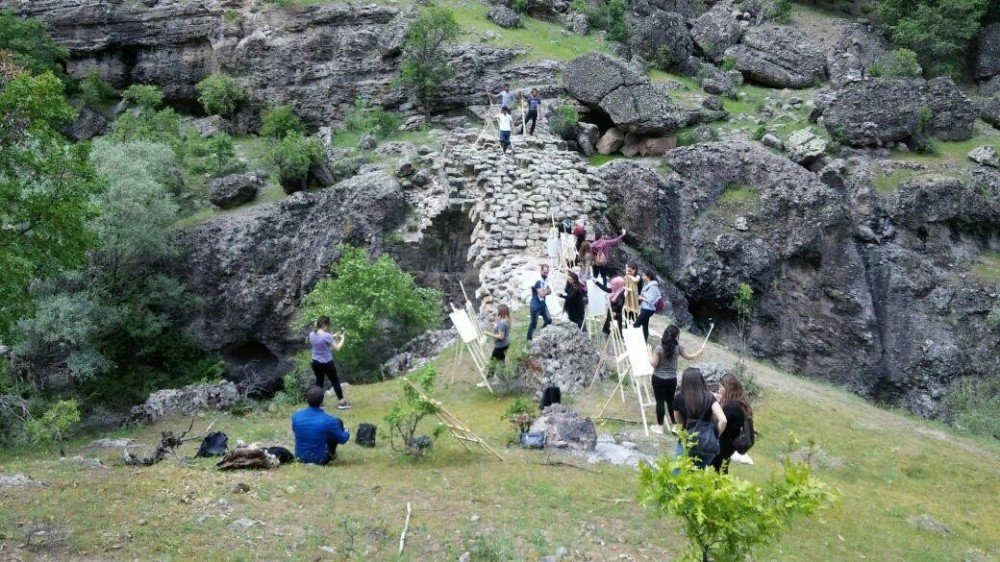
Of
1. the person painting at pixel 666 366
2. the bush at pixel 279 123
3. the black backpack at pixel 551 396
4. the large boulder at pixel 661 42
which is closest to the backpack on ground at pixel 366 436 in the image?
the black backpack at pixel 551 396

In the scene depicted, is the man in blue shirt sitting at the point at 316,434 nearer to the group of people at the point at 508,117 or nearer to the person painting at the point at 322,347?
the person painting at the point at 322,347

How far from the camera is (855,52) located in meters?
35.8

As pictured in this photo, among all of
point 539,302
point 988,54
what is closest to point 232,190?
point 539,302

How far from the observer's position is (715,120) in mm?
30641

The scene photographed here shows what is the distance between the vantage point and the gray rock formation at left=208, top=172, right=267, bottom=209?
28.0m

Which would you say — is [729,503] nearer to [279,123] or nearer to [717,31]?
[279,123]

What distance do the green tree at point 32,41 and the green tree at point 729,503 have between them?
35.1 m

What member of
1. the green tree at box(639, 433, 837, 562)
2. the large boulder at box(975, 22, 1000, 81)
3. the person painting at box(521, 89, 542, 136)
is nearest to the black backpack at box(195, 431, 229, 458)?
the green tree at box(639, 433, 837, 562)

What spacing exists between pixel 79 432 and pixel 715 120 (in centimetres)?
2550

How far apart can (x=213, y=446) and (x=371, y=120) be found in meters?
22.6

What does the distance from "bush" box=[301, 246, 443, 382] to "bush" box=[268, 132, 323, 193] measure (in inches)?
328

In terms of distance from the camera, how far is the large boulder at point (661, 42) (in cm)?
3584

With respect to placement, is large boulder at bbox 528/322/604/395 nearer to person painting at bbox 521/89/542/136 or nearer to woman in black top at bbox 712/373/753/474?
woman in black top at bbox 712/373/753/474

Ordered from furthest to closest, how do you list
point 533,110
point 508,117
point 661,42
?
point 661,42 → point 533,110 → point 508,117
